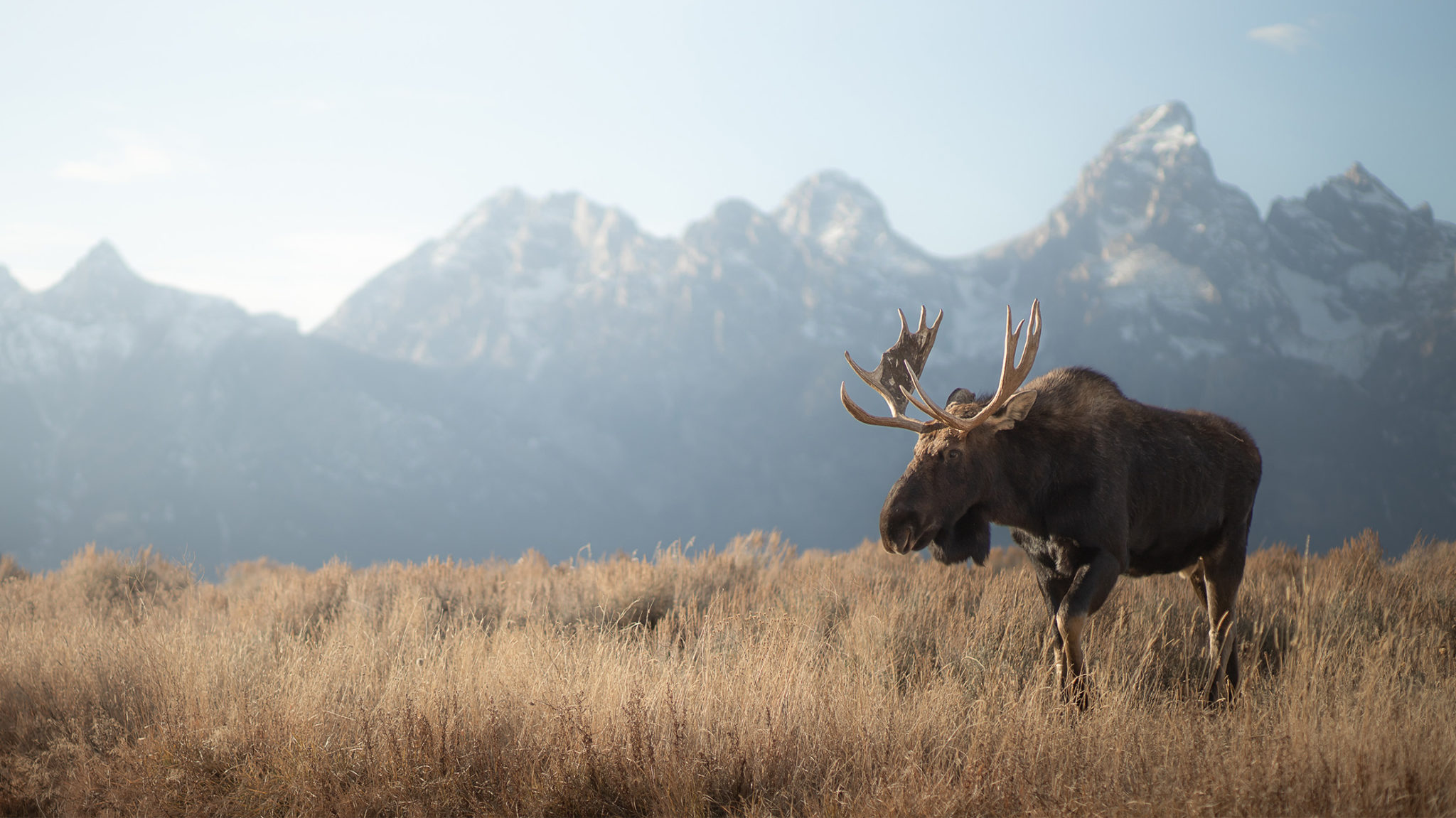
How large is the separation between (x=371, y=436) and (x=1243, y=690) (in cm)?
20052

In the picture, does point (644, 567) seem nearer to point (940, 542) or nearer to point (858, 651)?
point (858, 651)

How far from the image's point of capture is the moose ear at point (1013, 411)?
397 centimetres

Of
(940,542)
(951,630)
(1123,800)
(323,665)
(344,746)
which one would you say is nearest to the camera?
(1123,800)

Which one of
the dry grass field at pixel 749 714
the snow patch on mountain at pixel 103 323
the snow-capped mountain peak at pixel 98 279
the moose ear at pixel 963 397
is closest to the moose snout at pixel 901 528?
the dry grass field at pixel 749 714

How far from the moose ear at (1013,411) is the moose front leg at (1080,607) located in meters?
0.74

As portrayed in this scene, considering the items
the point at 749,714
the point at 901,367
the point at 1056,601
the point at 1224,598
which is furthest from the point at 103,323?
the point at 1224,598

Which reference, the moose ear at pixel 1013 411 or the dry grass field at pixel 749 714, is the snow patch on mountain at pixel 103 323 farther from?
the moose ear at pixel 1013 411

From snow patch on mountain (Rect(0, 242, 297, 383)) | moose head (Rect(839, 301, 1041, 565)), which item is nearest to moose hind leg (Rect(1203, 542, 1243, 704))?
moose head (Rect(839, 301, 1041, 565))

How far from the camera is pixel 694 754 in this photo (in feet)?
11.4

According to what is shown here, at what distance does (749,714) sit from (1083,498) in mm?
1908

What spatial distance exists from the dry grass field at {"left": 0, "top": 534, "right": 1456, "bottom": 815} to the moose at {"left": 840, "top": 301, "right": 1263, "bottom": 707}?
467 mm

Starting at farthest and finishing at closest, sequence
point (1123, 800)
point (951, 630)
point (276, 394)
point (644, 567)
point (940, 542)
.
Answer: point (276, 394)
point (644, 567)
point (951, 630)
point (940, 542)
point (1123, 800)

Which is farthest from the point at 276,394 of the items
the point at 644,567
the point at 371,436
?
the point at 644,567

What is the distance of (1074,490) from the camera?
393 centimetres
